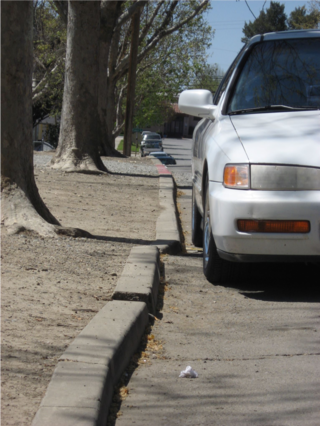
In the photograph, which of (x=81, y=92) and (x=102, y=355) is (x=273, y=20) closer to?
(x=81, y=92)

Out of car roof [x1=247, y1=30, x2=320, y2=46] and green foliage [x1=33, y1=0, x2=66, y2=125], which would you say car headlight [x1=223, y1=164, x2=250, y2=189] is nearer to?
car roof [x1=247, y1=30, x2=320, y2=46]

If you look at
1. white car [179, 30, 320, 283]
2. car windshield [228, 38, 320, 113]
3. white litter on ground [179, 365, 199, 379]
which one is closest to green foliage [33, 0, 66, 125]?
car windshield [228, 38, 320, 113]

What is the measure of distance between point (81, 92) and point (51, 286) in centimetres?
862

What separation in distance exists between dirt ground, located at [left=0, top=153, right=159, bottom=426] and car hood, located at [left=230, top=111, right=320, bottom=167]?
4.71 ft

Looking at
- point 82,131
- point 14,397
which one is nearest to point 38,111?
→ point 82,131

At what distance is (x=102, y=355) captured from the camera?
300 cm

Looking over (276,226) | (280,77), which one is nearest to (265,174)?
(276,226)

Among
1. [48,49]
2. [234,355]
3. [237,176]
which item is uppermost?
[48,49]

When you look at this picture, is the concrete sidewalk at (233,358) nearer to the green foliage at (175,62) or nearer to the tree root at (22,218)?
the tree root at (22,218)

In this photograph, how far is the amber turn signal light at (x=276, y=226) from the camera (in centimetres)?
421

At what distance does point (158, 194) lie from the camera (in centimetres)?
1101

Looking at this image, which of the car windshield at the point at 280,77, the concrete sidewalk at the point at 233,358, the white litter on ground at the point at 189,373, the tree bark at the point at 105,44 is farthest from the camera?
the tree bark at the point at 105,44

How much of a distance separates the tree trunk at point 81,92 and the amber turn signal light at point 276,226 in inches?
342

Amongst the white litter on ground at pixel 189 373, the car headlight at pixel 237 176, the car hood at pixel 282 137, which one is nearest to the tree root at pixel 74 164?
the car hood at pixel 282 137
